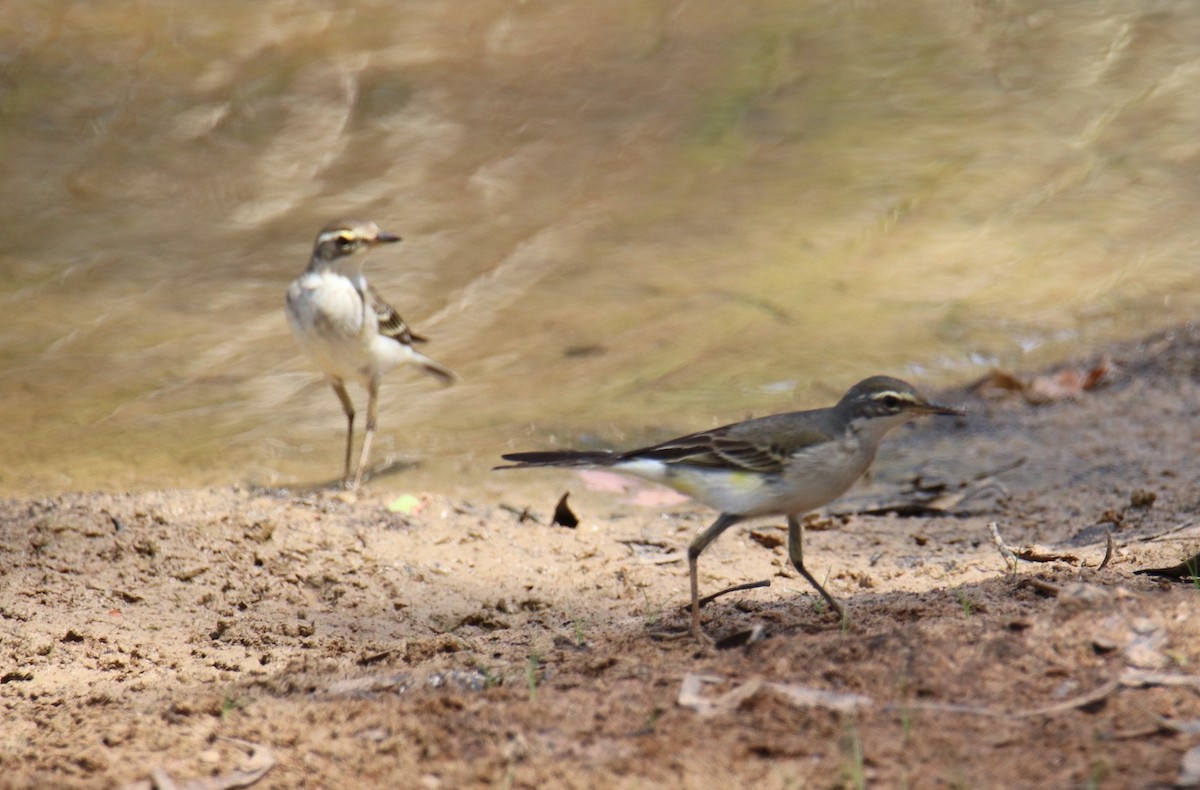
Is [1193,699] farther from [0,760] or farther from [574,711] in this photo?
[0,760]

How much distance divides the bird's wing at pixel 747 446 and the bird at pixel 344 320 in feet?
10.4

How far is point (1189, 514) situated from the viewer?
20.6 ft

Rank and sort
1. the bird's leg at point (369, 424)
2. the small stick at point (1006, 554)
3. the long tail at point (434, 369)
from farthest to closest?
the long tail at point (434, 369) < the bird's leg at point (369, 424) < the small stick at point (1006, 554)

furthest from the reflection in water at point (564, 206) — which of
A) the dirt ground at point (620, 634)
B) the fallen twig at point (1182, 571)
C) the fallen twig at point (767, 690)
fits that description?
the fallen twig at point (767, 690)

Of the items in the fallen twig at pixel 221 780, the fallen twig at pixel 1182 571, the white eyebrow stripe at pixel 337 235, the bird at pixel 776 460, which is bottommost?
the fallen twig at pixel 1182 571

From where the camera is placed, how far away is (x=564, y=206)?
1202cm

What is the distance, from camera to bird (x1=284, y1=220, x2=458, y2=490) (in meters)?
8.16

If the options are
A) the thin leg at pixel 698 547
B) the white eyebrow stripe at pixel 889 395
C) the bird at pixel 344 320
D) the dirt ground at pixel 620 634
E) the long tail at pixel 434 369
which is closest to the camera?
the dirt ground at pixel 620 634

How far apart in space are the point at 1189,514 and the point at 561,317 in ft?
16.2

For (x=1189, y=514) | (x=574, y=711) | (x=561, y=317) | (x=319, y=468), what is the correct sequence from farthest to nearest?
(x=561, y=317) → (x=319, y=468) → (x=1189, y=514) → (x=574, y=711)

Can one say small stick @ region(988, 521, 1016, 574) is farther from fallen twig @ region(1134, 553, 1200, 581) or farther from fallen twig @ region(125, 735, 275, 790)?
fallen twig @ region(125, 735, 275, 790)

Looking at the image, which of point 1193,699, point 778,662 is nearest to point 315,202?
point 778,662

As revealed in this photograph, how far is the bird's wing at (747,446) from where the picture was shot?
16.4 ft

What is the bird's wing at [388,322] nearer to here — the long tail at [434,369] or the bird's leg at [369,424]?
the long tail at [434,369]
